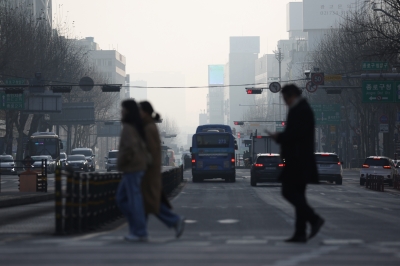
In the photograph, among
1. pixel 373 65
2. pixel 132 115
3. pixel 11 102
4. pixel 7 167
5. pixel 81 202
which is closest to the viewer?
pixel 132 115

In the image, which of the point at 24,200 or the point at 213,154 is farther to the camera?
the point at 213,154

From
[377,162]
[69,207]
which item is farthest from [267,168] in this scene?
[69,207]

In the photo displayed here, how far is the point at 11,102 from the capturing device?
64.3 metres

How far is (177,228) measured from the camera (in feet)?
39.7

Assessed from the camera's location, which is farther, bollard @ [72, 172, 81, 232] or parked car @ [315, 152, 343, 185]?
parked car @ [315, 152, 343, 185]

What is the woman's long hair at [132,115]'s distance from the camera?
450 inches

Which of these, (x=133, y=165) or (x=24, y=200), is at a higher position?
(x=133, y=165)

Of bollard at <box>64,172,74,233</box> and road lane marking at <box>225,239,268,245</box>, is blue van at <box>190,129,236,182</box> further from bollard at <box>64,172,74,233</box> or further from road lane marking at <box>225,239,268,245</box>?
road lane marking at <box>225,239,268,245</box>

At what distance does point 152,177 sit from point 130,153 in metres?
0.55

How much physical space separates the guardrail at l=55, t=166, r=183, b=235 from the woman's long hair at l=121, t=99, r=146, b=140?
203cm

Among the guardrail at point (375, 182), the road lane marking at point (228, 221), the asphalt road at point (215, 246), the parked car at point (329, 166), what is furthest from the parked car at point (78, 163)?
the asphalt road at point (215, 246)

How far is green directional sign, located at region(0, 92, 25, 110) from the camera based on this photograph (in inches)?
2527

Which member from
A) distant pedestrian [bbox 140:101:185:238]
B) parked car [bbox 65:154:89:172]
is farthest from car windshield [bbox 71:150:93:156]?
distant pedestrian [bbox 140:101:185:238]

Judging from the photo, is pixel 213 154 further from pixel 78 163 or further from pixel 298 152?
pixel 298 152
